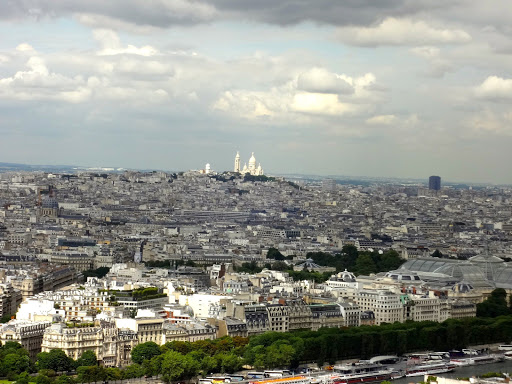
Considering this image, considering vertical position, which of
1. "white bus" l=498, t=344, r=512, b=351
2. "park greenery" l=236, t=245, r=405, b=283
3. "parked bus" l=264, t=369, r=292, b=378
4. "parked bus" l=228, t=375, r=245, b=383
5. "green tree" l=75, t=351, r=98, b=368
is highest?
"park greenery" l=236, t=245, r=405, b=283

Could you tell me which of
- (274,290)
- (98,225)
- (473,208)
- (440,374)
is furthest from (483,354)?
(473,208)

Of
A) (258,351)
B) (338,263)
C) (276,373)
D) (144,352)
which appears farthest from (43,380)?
(338,263)

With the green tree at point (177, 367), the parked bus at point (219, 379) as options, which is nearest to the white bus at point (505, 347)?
the parked bus at point (219, 379)

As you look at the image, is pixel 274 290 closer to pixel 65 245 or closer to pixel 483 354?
pixel 483 354

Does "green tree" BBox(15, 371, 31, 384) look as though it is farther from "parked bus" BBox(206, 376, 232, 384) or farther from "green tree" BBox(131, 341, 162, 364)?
"parked bus" BBox(206, 376, 232, 384)

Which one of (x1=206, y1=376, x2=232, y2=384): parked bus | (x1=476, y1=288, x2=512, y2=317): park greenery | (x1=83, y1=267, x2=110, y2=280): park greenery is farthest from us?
(x1=83, y1=267, x2=110, y2=280): park greenery

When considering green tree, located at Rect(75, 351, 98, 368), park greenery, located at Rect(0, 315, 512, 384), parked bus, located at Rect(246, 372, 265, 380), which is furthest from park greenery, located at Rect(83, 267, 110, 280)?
parked bus, located at Rect(246, 372, 265, 380)

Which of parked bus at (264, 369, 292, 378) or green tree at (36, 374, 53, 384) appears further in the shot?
parked bus at (264, 369, 292, 378)
